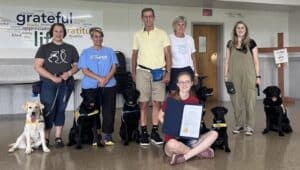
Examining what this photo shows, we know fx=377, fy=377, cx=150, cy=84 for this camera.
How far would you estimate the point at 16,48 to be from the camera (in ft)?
24.2

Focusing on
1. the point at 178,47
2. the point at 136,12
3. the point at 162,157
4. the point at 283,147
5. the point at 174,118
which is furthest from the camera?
the point at 136,12

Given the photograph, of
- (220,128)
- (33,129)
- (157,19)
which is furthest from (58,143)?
(157,19)

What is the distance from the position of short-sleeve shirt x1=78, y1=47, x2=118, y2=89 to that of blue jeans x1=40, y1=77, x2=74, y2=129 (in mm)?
221

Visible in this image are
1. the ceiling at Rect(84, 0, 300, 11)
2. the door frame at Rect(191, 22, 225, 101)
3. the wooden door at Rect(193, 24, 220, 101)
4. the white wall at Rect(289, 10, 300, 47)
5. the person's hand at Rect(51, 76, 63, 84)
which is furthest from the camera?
the white wall at Rect(289, 10, 300, 47)

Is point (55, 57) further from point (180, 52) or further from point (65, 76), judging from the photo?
point (180, 52)

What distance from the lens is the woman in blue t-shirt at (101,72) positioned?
412 centimetres

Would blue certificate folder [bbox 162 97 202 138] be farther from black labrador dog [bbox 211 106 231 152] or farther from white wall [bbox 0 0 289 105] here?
white wall [bbox 0 0 289 105]

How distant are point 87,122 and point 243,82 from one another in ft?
6.62

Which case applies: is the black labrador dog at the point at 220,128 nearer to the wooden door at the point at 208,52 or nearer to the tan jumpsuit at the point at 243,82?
the tan jumpsuit at the point at 243,82

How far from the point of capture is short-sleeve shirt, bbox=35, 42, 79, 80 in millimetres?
4102

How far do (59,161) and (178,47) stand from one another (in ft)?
5.96

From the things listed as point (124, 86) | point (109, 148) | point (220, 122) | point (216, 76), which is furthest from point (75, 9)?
point (220, 122)

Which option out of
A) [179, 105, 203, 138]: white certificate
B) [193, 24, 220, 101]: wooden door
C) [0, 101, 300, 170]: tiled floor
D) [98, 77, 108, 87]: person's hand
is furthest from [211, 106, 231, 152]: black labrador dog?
[193, 24, 220, 101]: wooden door

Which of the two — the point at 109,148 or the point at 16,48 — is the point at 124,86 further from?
the point at 109,148
